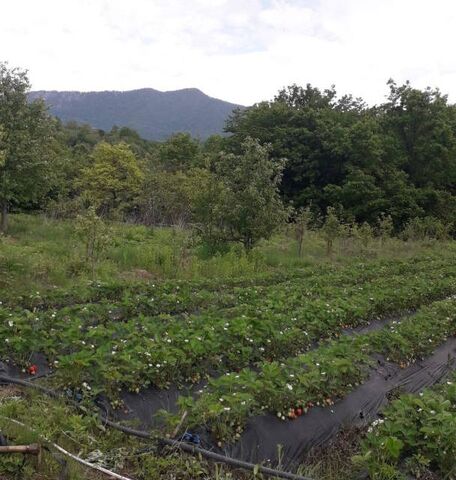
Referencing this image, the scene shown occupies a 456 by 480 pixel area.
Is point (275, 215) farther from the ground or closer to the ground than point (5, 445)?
farther from the ground

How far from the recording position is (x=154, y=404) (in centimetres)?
434

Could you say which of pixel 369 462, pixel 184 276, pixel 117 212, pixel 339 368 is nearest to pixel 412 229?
pixel 117 212

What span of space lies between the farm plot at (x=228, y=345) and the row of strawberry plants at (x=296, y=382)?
1cm

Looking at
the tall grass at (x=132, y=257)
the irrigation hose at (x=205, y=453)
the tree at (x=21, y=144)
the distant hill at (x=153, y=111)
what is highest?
the distant hill at (x=153, y=111)

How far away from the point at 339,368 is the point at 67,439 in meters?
2.64

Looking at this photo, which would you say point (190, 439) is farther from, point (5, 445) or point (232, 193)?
point (232, 193)

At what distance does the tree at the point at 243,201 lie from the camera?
1338 cm

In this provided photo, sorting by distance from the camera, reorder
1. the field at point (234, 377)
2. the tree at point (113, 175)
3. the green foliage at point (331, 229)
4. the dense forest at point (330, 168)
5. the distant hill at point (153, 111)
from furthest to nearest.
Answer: the distant hill at point (153, 111)
the tree at point (113, 175)
the dense forest at point (330, 168)
the green foliage at point (331, 229)
the field at point (234, 377)

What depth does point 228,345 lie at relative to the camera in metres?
5.37

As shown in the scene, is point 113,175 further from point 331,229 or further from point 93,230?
point 93,230

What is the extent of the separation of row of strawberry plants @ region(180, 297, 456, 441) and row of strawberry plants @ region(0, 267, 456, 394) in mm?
485

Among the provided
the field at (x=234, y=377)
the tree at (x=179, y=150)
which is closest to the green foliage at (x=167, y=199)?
the field at (x=234, y=377)

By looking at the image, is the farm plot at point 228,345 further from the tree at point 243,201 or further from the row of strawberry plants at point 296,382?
the tree at point 243,201

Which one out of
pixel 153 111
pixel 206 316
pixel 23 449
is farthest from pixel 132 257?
pixel 153 111
